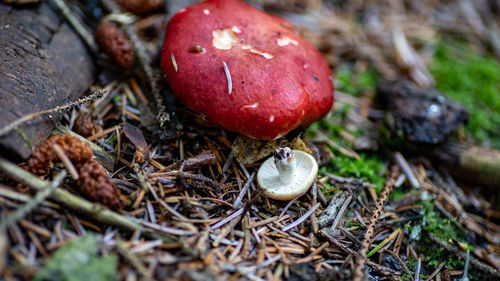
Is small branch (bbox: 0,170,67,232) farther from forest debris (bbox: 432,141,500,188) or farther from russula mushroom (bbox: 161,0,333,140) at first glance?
forest debris (bbox: 432,141,500,188)

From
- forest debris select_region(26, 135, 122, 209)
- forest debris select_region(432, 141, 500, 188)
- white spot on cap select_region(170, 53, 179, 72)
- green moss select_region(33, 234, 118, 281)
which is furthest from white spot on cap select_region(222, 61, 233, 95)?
forest debris select_region(432, 141, 500, 188)

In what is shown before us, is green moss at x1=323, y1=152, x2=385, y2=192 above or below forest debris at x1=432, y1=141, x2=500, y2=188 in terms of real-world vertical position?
above

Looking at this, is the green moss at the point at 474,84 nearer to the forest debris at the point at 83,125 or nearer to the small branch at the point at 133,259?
the small branch at the point at 133,259

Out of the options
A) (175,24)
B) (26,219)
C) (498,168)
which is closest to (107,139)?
(26,219)

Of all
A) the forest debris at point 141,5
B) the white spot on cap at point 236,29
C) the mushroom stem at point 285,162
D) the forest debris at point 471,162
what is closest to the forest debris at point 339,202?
the mushroom stem at point 285,162

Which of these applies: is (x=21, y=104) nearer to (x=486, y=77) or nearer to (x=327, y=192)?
(x=327, y=192)

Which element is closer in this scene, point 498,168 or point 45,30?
point 45,30

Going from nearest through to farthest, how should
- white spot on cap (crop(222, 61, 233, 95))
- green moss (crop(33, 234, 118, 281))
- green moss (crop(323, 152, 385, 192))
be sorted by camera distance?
green moss (crop(33, 234, 118, 281)) → white spot on cap (crop(222, 61, 233, 95)) → green moss (crop(323, 152, 385, 192))
